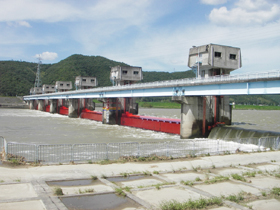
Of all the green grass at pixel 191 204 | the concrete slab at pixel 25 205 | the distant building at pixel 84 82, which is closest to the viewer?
the concrete slab at pixel 25 205

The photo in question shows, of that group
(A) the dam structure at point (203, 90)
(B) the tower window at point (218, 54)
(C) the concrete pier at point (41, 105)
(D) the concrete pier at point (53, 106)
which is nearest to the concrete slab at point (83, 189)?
(A) the dam structure at point (203, 90)

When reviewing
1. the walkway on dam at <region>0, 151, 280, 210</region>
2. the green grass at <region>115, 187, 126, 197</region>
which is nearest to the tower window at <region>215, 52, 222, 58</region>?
the walkway on dam at <region>0, 151, 280, 210</region>

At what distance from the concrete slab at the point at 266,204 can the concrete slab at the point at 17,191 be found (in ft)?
23.8

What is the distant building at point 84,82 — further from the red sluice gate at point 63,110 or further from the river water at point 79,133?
the river water at point 79,133

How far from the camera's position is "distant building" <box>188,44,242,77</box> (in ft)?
111

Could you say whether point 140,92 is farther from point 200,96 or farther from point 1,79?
point 1,79

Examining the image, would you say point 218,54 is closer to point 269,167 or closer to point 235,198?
point 269,167

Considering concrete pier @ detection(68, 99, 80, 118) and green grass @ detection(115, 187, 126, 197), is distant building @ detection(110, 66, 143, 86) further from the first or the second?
green grass @ detection(115, 187, 126, 197)

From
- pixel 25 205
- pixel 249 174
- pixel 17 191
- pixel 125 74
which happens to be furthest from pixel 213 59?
pixel 25 205

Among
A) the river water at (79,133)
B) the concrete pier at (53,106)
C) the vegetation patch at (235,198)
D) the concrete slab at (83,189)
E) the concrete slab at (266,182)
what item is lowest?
the river water at (79,133)

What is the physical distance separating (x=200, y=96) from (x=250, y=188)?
2340cm

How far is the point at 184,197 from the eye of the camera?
9.52 meters

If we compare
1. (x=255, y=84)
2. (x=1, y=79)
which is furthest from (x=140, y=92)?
(x=1, y=79)

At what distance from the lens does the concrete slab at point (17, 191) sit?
29.6 feet
